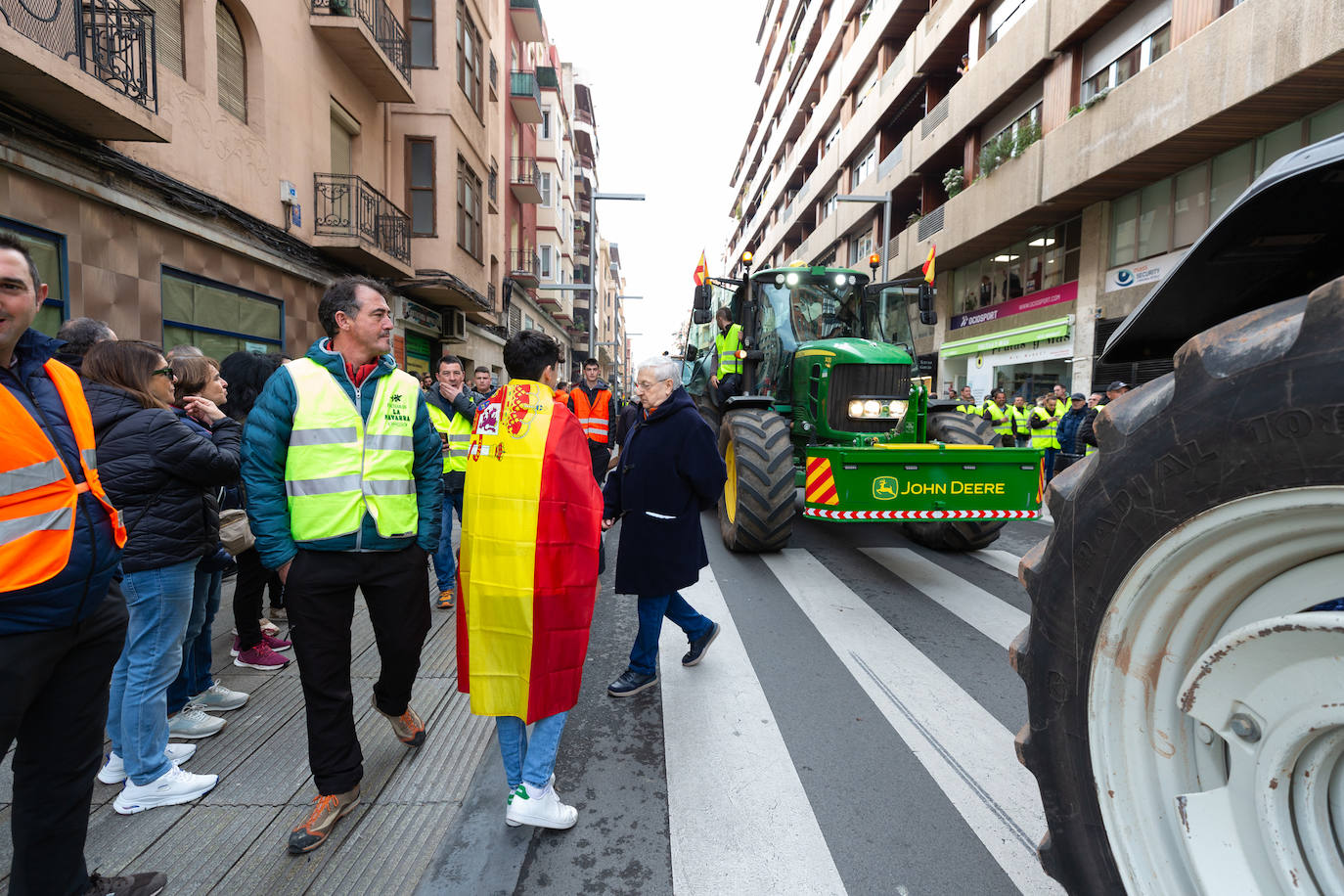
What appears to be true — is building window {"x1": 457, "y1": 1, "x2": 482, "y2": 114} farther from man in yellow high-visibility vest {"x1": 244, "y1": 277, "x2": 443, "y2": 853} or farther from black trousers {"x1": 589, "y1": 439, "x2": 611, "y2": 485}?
man in yellow high-visibility vest {"x1": 244, "y1": 277, "x2": 443, "y2": 853}

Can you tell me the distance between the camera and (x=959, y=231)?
1880 cm

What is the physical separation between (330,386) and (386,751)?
1638mm

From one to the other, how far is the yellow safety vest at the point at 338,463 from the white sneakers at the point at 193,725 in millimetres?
1422

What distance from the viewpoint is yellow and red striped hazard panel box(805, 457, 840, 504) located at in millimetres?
5289

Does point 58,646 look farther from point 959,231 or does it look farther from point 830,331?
point 959,231

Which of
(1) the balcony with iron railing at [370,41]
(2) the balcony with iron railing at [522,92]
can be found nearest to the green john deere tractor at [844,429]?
(1) the balcony with iron railing at [370,41]

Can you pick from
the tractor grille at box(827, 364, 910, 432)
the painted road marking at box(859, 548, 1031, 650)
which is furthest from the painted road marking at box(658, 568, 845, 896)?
the tractor grille at box(827, 364, 910, 432)

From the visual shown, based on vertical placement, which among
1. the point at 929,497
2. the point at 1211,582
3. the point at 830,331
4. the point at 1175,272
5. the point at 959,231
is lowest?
the point at 929,497

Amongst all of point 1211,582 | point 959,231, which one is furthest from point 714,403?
point 959,231

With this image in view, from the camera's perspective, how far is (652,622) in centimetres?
354

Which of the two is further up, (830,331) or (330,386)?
(830,331)

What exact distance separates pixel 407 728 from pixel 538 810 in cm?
85

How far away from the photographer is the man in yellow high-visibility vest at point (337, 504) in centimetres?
236

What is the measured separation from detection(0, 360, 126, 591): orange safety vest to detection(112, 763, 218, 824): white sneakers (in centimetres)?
133
